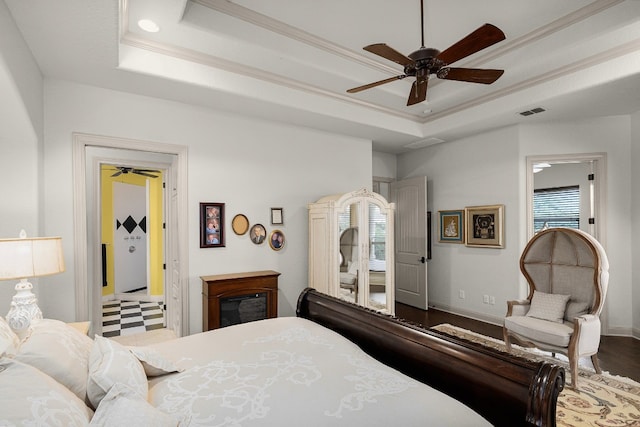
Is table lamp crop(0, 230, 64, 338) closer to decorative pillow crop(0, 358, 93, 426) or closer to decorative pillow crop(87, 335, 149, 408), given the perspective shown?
decorative pillow crop(87, 335, 149, 408)

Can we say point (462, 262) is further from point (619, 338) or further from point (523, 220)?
point (619, 338)

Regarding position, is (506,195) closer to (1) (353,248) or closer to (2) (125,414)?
(1) (353,248)

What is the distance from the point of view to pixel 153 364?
59.3 inches

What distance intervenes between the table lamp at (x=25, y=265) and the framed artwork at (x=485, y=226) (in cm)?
462

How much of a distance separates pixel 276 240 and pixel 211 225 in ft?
A: 2.58

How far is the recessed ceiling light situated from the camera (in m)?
2.50

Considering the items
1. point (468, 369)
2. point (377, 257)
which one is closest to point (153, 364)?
point (468, 369)

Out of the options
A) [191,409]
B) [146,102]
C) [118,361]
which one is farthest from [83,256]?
[191,409]

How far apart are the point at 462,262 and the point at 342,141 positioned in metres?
2.50

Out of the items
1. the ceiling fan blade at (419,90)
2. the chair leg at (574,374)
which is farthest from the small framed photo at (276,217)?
the chair leg at (574,374)

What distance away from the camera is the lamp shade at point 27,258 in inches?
71.6

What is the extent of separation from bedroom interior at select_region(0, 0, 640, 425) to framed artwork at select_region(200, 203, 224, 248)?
72 millimetres

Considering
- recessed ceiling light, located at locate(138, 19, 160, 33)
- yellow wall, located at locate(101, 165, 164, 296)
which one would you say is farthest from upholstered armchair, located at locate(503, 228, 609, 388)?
yellow wall, located at locate(101, 165, 164, 296)

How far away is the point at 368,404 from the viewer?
124cm
